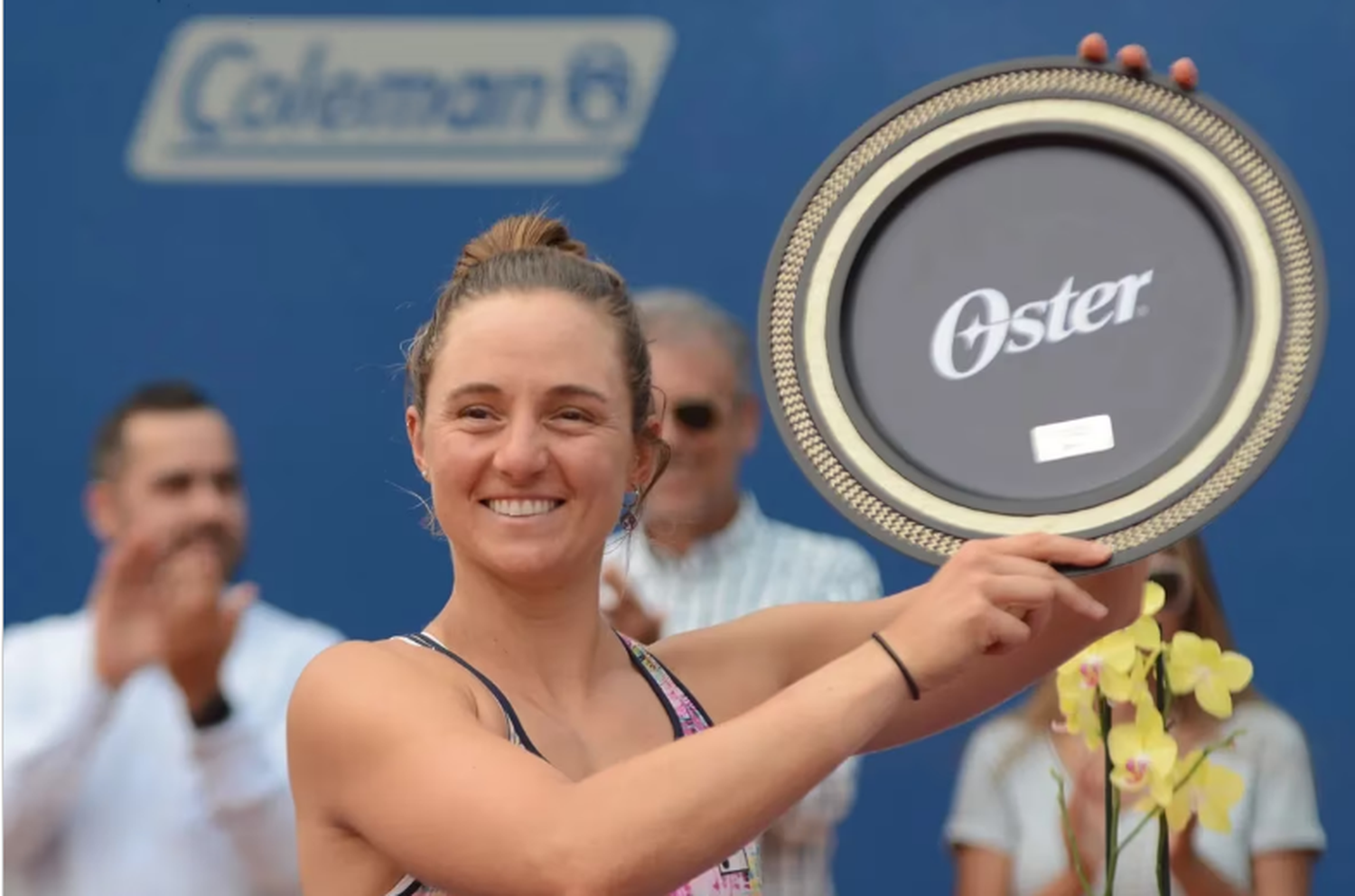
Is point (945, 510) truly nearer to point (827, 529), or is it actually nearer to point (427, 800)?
point (427, 800)

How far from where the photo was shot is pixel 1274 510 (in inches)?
120

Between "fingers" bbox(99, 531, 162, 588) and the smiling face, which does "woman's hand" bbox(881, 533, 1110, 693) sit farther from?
"fingers" bbox(99, 531, 162, 588)

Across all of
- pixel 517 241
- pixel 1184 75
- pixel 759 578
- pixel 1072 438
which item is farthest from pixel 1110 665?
pixel 759 578

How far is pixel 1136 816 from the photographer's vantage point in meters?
2.74

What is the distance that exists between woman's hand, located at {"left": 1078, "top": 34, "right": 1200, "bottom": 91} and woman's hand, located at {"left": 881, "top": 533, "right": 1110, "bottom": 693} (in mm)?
387

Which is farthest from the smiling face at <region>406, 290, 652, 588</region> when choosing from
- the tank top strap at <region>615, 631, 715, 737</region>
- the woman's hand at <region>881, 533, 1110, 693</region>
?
the woman's hand at <region>881, 533, 1110, 693</region>

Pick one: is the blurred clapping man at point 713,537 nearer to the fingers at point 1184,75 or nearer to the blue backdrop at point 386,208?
the blue backdrop at point 386,208

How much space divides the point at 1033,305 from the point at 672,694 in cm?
43

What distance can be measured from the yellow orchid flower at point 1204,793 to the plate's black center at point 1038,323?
0.33m

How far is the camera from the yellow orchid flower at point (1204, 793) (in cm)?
170

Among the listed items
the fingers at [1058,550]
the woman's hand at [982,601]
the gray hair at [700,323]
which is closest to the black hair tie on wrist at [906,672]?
the woman's hand at [982,601]

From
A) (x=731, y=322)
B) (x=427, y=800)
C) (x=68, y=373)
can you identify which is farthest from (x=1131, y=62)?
(x=68, y=373)

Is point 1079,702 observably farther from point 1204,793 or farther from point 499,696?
point 499,696

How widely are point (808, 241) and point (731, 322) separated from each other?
4.88 ft
